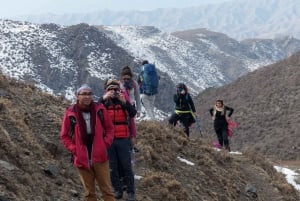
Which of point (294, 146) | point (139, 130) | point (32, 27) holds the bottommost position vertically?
point (294, 146)

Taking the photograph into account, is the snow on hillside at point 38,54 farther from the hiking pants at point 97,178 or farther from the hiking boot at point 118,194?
the hiking pants at point 97,178

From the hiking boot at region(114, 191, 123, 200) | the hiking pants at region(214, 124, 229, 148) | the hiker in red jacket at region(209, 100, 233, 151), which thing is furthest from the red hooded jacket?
the hiking pants at region(214, 124, 229, 148)

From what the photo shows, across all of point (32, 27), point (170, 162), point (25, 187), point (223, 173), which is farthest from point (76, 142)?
point (32, 27)

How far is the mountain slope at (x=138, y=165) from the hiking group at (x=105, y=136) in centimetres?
75

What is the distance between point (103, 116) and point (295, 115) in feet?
181

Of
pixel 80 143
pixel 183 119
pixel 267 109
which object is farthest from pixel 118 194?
pixel 267 109

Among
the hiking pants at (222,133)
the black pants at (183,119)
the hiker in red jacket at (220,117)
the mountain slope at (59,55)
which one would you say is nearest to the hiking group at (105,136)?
the black pants at (183,119)

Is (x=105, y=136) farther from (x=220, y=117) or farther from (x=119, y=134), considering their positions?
(x=220, y=117)

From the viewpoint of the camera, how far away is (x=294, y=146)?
164 ft

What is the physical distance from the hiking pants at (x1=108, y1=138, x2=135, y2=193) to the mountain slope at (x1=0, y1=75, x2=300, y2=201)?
2.18 ft

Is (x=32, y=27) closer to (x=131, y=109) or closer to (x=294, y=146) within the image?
(x=294, y=146)

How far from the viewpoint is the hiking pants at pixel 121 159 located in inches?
293

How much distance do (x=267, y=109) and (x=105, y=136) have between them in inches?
2438

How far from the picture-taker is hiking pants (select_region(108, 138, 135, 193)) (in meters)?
7.44
